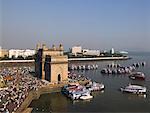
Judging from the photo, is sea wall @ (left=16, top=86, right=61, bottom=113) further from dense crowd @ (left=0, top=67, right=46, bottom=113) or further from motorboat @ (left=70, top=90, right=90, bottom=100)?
motorboat @ (left=70, top=90, right=90, bottom=100)

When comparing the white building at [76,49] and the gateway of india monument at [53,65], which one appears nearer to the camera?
the gateway of india monument at [53,65]

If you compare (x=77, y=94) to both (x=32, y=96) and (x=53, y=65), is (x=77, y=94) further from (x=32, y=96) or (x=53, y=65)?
(x=53, y=65)

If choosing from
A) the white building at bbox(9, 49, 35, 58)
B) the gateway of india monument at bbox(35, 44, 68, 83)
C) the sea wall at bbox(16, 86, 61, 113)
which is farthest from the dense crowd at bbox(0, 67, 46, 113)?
the white building at bbox(9, 49, 35, 58)

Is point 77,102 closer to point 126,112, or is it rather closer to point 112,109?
point 112,109

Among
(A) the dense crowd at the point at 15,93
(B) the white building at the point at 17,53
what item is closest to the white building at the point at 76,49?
(B) the white building at the point at 17,53

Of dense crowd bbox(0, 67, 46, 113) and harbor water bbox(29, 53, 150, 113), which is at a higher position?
dense crowd bbox(0, 67, 46, 113)

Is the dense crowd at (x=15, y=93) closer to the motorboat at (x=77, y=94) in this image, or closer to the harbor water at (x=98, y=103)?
the harbor water at (x=98, y=103)

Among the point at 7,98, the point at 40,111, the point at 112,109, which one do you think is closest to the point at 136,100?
the point at 112,109

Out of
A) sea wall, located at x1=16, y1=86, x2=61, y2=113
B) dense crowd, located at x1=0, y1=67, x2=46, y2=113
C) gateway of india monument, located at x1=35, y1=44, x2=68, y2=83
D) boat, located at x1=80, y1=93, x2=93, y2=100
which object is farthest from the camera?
gateway of india monument, located at x1=35, y1=44, x2=68, y2=83

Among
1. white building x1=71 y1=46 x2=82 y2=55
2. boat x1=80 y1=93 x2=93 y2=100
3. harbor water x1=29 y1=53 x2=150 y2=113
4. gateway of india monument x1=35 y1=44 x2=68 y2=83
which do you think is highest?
white building x1=71 y1=46 x2=82 y2=55
